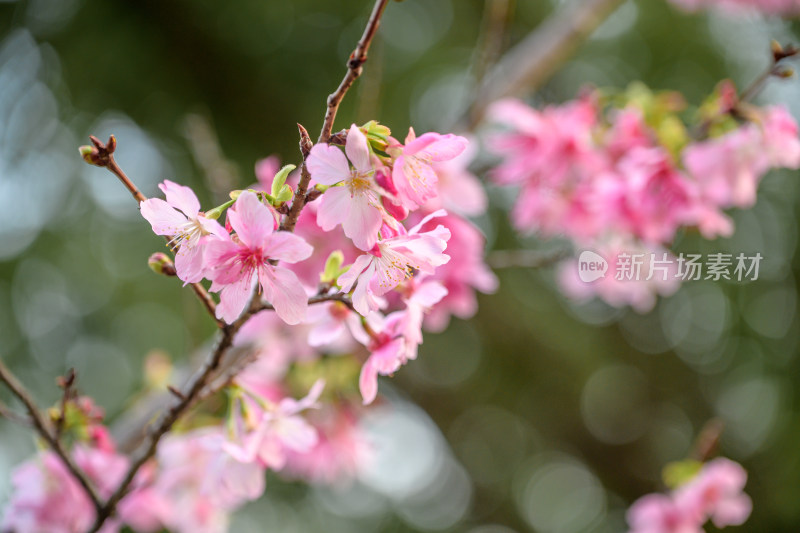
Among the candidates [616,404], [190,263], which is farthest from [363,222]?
[616,404]

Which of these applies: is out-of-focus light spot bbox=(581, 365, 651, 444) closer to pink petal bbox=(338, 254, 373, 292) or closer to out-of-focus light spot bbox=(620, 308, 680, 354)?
out-of-focus light spot bbox=(620, 308, 680, 354)

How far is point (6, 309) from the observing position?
211cm

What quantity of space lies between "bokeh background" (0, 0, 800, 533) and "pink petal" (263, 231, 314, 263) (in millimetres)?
1399

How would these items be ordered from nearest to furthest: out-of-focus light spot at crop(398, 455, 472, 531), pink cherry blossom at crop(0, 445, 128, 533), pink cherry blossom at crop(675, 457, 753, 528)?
pink cherry blossom at crop(0, 445, 128, 533), pink cherry blossom at crop(675, 457, 753, 528), out-of-focus light spot at crop(398, 455, 472, 531)

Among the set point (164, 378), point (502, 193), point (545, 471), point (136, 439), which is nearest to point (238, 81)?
point (502, 193)

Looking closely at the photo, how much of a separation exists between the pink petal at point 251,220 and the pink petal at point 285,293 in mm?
25

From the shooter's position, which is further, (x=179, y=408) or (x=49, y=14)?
(x=49, y=14)

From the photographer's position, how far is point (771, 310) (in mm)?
2531

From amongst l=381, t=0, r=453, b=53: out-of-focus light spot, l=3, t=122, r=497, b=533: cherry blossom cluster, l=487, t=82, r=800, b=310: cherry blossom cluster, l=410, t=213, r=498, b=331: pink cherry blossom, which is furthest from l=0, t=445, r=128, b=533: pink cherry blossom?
l=381, t=0, r=453, b=53: out-of-focus light spot

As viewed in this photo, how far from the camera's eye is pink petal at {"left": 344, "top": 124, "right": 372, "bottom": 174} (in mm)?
408

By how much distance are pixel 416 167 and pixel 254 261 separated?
14cm

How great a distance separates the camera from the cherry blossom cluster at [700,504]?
0.96 metres

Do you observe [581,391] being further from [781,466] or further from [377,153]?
[377,153]

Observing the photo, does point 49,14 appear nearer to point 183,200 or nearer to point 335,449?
point 335,449
